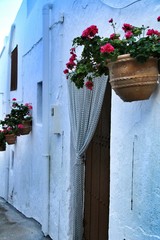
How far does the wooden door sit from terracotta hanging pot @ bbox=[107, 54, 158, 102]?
1241 mm

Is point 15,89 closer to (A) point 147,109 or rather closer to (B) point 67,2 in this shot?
(B) point 67,2

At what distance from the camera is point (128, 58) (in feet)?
7.75

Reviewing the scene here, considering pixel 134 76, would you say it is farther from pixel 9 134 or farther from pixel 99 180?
pixel 9 134

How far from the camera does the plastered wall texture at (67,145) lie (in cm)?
280

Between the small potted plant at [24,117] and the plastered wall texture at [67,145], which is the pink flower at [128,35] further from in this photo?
the small potted plant at [24,117]

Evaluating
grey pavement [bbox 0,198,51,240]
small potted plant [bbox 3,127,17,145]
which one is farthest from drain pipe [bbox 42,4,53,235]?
small potted plant [bbox 3,127,17,145]

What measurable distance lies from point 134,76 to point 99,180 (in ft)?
6.36

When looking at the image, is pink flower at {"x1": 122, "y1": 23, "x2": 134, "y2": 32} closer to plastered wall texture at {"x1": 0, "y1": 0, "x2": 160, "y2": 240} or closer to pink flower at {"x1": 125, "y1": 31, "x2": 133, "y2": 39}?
pink flower at {"x1": 125, "y1": 31, "x2": 133, "y2": 39}

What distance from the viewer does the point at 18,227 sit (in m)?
6.34

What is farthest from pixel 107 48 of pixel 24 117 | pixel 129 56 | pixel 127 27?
pixel 24 117

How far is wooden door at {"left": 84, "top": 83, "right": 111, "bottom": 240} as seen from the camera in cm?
382

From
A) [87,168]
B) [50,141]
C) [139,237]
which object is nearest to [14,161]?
[50,141]

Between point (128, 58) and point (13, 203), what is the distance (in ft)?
24.7

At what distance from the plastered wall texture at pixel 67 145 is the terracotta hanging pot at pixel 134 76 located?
0.21m
